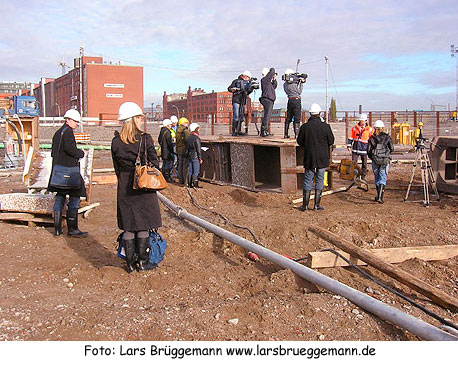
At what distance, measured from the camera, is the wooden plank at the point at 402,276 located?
15.0 feet

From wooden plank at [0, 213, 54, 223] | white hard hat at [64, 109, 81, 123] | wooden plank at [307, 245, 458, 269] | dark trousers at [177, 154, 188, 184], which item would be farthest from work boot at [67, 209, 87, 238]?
dark trousers at [177, 154, 188, 184]

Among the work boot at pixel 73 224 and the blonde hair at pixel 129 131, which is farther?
the work boot at pixel 73 224

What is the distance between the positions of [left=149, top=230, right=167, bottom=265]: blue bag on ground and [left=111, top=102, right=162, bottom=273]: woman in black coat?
23 cm

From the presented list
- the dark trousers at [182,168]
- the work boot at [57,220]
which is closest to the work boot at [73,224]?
the work boot at [57,220]

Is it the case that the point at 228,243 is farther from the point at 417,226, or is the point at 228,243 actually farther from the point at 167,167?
the point at 167,167

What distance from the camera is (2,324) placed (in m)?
4.03

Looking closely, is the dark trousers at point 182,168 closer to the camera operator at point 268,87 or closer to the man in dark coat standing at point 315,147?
the camera operator at point 268,87

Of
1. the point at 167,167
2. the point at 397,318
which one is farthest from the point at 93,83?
the point at 397,318

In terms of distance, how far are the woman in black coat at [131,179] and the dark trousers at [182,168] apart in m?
7.61

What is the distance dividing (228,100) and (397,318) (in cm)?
5014

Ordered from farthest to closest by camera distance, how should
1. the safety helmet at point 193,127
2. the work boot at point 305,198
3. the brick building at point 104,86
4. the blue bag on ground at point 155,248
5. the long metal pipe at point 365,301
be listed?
the brick building at point 104,86, the safety helmet at point 193,127, the work boot at point 305,198, the blue bag on ground at point 155,248, the long metal pipe at point 365,301

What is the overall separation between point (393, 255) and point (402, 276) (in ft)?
3.74

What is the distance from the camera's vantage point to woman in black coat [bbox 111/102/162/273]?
17.1ft

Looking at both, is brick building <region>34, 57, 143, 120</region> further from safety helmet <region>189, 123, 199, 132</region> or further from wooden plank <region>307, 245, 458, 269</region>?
wooden plank <region>307, 245, 458, 269</region>
